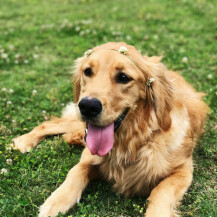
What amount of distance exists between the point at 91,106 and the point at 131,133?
0.70m

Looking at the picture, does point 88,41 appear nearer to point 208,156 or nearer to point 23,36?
point 23,36

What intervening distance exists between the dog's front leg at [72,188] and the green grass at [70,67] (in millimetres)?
101

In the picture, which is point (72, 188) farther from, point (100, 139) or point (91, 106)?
point (91, 106)

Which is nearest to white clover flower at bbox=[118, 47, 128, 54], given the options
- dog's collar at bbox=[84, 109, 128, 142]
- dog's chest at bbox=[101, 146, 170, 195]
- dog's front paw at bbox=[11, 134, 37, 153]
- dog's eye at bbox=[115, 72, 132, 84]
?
dog's eye at bbox=[115, 72, 132, 84]

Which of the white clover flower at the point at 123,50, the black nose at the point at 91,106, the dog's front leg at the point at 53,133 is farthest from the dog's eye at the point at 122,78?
the dog's front leg at the point at 53,133

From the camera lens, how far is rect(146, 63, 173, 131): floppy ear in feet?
10.1

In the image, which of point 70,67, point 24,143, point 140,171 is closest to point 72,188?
point 140,171

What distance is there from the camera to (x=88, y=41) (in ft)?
23.1

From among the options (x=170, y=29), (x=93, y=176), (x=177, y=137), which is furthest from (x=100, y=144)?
(x=170, y=29)

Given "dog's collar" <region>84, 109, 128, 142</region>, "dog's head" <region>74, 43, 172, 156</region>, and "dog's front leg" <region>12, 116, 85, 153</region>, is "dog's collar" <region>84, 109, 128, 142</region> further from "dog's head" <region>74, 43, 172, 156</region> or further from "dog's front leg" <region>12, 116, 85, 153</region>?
"dog's front leg" <region>12, 116, 85, 153</region>

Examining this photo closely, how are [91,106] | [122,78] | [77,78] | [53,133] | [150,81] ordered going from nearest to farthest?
1. [91,106]
2. [122,78]
3. [150,81]
4. [77,78]
5. [53,133]

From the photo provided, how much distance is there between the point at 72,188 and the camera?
2.96 meters

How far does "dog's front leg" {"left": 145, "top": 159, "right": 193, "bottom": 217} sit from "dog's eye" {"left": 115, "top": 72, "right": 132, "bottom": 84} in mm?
1130

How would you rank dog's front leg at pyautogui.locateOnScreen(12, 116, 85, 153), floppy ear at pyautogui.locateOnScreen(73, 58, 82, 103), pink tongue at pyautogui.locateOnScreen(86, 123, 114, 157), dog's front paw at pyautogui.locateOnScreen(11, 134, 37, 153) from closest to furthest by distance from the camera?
pink tongue at pyautogui.locateOnScreen(86, 123, 114, 157), floppy ear at pyautogui.locateOnScreen(73, 58, 82, 103), dog's front paw at pyautogui.locateOnScreen(11, 134, 37, 153), dog's front leg at pyautogui.locateOnScreen(12, 116, 85, 153)
